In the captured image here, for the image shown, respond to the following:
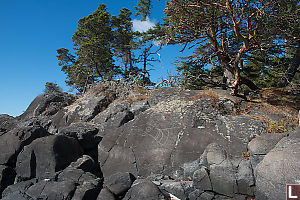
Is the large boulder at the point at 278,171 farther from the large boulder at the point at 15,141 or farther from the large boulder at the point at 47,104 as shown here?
the large boulder at the point at 47,104

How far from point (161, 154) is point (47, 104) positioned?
24.7 ft

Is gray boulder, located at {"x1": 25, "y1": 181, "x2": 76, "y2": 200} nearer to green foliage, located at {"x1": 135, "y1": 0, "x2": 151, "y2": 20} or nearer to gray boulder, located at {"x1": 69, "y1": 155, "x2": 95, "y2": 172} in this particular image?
gray boulder, located at {"x1": 69, "y1": 155, "x2": 95, "y2": 172}

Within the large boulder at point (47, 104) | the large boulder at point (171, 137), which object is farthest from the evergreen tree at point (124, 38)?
the large boulder at point (171, 137)

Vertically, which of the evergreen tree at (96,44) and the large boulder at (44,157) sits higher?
the evergreen tree at (96,44)

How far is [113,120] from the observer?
755cm

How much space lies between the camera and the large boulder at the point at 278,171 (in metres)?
3.57

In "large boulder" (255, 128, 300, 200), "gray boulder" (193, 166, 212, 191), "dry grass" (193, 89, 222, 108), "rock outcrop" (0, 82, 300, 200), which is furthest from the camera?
"dry grass" (193, 89, 222, 108)

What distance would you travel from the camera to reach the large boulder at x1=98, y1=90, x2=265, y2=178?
5562 millimetres

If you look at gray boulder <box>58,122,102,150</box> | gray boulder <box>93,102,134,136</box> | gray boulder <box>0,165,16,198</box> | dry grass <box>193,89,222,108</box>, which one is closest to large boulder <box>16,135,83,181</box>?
gray boulder <box>0,165,16,198</box>

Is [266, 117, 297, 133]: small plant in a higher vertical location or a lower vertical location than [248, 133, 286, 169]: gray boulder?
higher

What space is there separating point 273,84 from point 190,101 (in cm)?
1011

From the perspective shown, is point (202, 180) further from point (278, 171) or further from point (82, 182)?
point (82, 182)
